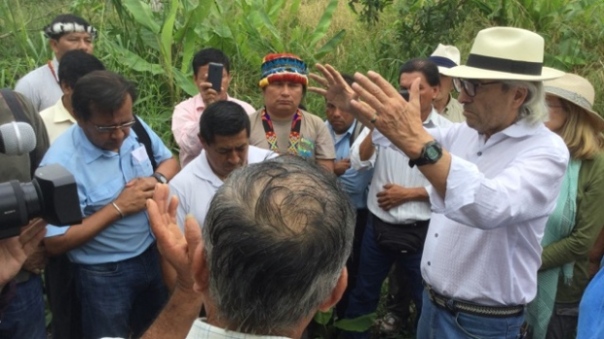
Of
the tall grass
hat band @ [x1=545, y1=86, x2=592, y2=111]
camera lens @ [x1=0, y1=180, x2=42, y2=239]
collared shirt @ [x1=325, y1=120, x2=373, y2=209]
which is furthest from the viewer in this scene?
the tall grass

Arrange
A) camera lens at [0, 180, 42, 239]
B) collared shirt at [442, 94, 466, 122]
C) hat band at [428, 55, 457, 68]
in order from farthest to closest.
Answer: hat band at [428, 55, 457, 68]
collared shirt at [442, 94, 466, 122]
camera lens at [0, 180, 42, 239]

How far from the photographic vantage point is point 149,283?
3080 mm

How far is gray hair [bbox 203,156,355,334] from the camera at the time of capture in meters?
1.20

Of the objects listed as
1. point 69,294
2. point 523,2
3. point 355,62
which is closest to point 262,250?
point 69,294

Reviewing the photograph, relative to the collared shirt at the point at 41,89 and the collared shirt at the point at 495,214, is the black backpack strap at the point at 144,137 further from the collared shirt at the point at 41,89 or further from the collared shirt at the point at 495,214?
the collared shirt at the point at 495,214

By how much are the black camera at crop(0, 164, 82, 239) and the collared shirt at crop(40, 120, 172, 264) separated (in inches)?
42.5

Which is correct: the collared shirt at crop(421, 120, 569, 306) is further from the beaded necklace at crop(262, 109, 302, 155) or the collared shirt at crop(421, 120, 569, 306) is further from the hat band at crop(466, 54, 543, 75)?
the beaded necklace at crop(262, 109, 302, 155)

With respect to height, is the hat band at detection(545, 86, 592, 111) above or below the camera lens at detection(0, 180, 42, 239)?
below

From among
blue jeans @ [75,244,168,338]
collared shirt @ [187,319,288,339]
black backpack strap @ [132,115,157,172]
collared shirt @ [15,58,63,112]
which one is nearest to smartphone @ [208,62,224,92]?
black backpack strap @ [132,115,157,172]

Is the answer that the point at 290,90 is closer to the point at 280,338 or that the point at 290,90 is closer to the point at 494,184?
the point at 494,184

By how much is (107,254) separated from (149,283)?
280 mm

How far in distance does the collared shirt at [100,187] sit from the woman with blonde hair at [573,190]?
1966mm

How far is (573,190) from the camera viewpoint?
121 inches

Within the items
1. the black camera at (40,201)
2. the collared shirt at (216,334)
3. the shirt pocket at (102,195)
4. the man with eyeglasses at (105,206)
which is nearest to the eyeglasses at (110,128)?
the man with eyeglasses at (105,206)
